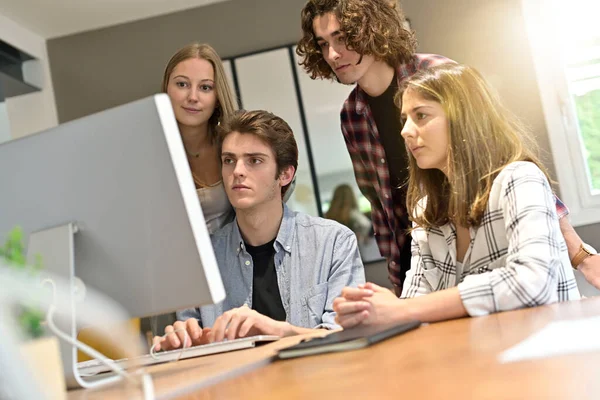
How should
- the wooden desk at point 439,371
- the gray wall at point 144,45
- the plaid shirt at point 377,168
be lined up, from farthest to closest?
1. the gray wall at point 144,45
2. the plaid shirt at point 377,168
3. the wooden desk at point 439,371

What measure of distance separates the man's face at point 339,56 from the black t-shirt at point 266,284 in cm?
61

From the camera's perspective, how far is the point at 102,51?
462cm

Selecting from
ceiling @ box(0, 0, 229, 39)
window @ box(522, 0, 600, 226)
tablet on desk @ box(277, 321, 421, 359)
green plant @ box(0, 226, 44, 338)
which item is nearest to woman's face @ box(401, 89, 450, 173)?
tablet on desk @ box(277, 321, 421, 359)

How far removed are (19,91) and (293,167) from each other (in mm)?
2796

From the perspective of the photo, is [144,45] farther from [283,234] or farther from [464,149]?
[464,149]

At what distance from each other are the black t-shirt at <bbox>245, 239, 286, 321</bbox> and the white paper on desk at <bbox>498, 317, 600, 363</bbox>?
113 cm

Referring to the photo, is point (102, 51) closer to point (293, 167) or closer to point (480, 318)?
point (293, 167)

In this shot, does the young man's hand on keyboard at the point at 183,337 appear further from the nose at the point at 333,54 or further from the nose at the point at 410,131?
the nose at the point at 333,54

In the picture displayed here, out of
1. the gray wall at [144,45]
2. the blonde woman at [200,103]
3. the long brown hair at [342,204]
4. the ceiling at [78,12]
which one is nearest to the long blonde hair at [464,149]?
the blonde woman at [200,103]

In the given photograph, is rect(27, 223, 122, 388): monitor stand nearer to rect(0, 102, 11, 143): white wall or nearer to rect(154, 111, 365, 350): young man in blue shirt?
rect(154, 111, 365, 350): young man in blue shirt

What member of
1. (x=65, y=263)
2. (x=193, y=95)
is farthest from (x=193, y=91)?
(x=65, y=263)

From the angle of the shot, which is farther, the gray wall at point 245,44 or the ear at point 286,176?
the gray wall at point 245,44

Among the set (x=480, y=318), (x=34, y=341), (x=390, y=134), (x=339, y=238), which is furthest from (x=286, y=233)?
(x=34, y=341)

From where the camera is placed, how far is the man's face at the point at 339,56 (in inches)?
92.6
